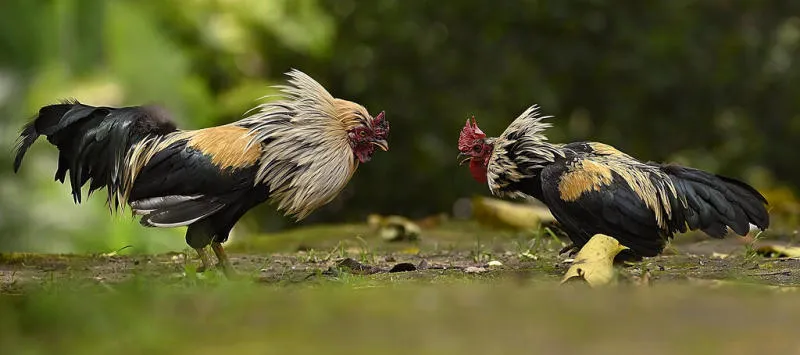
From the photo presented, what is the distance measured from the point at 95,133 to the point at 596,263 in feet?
8.12

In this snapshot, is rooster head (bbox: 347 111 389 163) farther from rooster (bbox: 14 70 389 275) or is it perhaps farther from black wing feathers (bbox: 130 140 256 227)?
black wing feathers (bbox: 130 140 256 227)

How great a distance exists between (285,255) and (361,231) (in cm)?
168

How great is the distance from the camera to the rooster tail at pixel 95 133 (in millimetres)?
5160

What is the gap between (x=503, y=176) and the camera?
17.1 ft

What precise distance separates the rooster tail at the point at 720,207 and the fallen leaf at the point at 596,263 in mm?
552

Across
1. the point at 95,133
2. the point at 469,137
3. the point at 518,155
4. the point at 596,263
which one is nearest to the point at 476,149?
the point at 469,137

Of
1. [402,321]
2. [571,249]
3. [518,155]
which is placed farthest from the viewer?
[571,249]

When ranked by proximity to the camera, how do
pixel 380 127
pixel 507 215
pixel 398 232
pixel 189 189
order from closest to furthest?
1. pixel 189 189
2. pixel 380 127
3. pixel 398 232
4. pixel 507 215

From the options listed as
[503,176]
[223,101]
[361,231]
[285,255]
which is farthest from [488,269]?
[223,101]

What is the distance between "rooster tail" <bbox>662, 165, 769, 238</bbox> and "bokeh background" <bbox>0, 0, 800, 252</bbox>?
4.34 meters

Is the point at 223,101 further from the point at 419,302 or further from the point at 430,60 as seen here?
the point at 419,302

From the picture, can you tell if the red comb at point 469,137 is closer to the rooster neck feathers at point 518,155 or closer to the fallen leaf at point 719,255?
the rooster neck feathers at point 518,155

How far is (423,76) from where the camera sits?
960 cm

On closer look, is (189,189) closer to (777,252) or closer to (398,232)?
(398,232)
